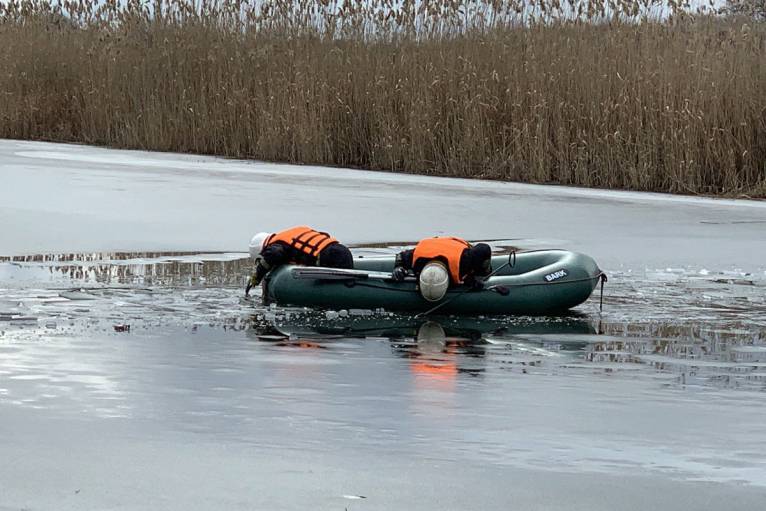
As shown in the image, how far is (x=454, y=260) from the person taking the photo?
991 cm

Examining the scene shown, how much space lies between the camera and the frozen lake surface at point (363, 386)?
5191 millimetres

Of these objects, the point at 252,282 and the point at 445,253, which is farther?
the point at 252,282

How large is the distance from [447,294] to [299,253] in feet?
3.99

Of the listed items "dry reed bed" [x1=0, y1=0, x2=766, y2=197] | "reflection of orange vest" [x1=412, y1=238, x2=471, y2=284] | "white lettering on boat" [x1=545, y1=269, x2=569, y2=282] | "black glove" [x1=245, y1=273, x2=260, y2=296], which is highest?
"dry reed bed" [x1=0, y1=0, x2=766, y2=197]

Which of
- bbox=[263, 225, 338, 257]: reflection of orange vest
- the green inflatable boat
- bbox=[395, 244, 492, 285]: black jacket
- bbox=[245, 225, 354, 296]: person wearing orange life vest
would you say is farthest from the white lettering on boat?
bbox=[263, 225, 338, 257]: reflection of orange vest

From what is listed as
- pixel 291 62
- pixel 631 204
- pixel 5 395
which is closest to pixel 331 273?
pixel 5 395

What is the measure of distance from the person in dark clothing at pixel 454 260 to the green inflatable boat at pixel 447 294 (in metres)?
0.07

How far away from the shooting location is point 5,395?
21.8 feet

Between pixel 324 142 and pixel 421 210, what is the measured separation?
6273 mm

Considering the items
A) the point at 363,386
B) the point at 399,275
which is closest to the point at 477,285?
the point at 399,275

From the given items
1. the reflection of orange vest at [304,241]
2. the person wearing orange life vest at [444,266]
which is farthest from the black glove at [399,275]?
the reflection of orange vest at [304,241]

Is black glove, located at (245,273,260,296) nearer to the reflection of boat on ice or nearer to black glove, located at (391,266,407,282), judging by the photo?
the reflection of boat on ice

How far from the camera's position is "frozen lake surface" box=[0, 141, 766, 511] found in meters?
5.19

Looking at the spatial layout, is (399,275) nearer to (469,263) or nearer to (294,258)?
(469,263)
